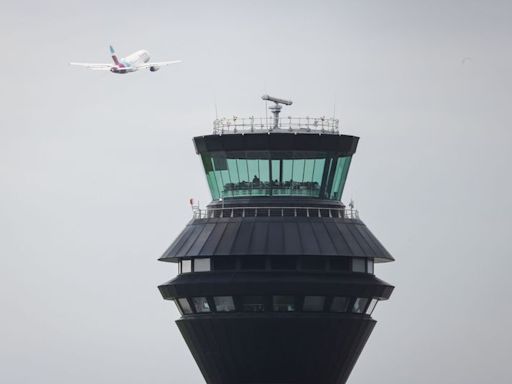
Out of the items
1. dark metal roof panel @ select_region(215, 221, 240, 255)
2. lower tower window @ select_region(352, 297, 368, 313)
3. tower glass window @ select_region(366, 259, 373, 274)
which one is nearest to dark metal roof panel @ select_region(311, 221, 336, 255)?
tower glass window @ select_region(366, 259, 373, 274)

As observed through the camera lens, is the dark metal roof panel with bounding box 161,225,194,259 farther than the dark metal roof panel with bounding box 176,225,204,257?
Yes

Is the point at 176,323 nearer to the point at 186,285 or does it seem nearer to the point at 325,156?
the point at 186,285

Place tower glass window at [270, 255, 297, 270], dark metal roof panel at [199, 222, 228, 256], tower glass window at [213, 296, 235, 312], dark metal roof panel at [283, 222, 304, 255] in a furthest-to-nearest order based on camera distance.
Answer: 1. tower glass window at [213, 296, 235, 312]
2. dark metal roof panel at [199, 222, 228, 256]
3. tower glass window at [270, 255, 297, 270]
4. dark metal roof panel at [283, 222, 304, 255]

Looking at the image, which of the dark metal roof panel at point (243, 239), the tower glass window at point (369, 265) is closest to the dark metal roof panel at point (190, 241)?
the dark metal roof panel at point (243, 239)

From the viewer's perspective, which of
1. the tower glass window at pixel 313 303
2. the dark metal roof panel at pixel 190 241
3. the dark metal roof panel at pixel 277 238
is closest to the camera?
the dark metal roof panel at pixel 277 238

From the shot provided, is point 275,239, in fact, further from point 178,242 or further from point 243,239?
point 178,242

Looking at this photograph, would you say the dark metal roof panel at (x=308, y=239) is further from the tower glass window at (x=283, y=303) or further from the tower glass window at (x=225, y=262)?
the tower glass window at (x=225, y=262)

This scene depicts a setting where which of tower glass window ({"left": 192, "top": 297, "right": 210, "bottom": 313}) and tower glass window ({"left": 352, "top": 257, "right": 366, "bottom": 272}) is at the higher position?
tower glass window ({"left": 352, "top": 257, "right": 366, "bottom": 272})

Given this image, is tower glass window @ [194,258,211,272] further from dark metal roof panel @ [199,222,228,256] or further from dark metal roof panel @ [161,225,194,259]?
dark metal roof panel @ [161,225,194,259]
